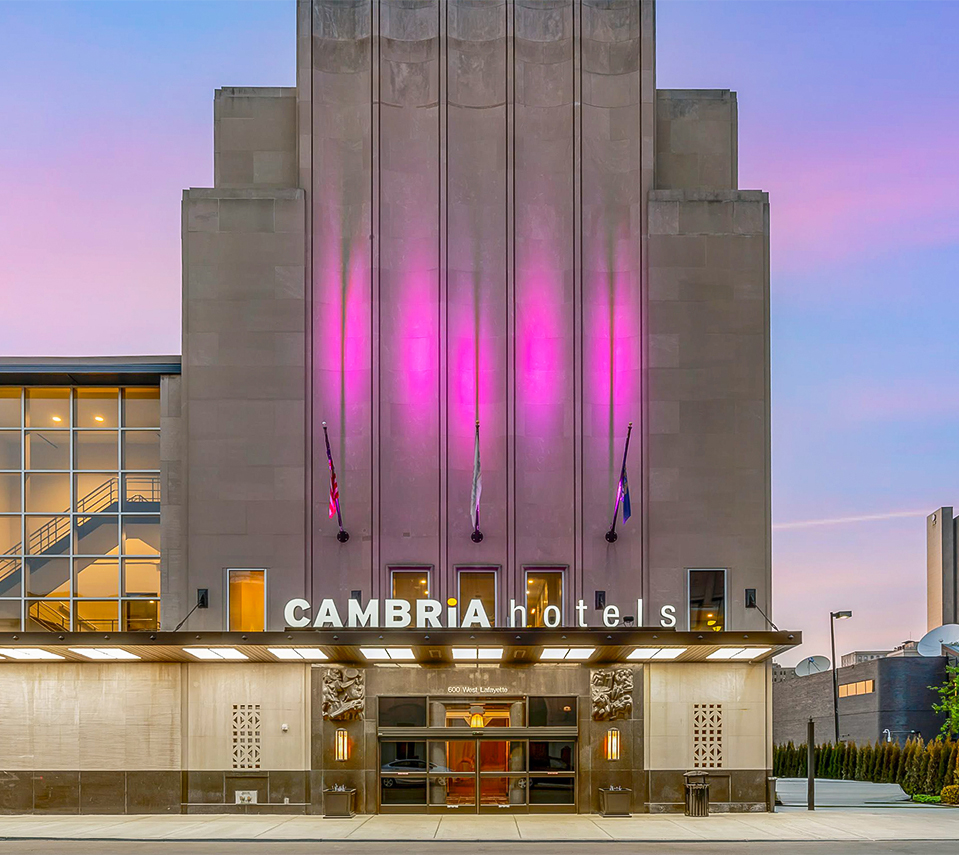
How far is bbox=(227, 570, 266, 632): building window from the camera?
104 feet

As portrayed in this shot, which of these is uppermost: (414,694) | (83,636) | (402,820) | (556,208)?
(556,208)

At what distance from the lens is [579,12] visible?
113ft

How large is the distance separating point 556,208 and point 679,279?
4.39 m

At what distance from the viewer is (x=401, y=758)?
30.8m

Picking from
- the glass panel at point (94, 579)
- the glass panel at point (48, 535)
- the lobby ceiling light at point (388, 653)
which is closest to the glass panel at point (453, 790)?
the lobby ceiling light at point (388, 653)

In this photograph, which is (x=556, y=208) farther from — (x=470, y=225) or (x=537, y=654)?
(x=537, y=654)

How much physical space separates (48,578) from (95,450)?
4115 millimetres

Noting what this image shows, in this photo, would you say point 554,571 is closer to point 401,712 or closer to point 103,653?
point 401,712

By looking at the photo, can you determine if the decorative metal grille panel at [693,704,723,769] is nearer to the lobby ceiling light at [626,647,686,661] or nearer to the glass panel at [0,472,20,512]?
the lobby ceiling light at [626,647,686,661]

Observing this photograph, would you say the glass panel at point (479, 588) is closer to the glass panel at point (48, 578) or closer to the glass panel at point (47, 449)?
the glass panel at point (48, 578)

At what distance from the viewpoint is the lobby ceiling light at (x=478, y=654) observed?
2900cm

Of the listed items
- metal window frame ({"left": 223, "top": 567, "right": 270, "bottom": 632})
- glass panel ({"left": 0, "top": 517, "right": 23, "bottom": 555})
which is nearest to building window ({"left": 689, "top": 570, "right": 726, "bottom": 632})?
metal window frame ({"left": 223, "top": 567, "right": 270, "bottom": 632})

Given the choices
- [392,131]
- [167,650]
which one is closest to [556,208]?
[392,131]

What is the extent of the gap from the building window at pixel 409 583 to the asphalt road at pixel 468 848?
844 cm
